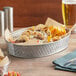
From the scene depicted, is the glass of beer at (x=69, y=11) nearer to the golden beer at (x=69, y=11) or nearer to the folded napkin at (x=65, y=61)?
the golden beer at (x=69, y=11)

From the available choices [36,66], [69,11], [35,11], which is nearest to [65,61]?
[36,66]

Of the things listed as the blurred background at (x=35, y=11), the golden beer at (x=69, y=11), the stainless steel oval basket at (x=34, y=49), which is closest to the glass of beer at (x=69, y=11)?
the golden beer at (x=69, y=11)

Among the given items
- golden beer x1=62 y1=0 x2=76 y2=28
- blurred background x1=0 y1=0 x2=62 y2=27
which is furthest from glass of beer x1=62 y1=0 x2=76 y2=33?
blurred background x1=0 y1=0 x2=62 y2=27

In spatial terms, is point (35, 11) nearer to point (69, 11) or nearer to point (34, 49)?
point (69, 11)

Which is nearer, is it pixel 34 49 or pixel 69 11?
pixel 34 49

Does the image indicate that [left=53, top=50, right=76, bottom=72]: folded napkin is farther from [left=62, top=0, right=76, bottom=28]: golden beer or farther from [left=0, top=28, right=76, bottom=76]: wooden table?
[left=62, top=0, right=76, bottom=28]: golden beer

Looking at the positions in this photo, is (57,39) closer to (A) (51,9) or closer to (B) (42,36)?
(B) (42,36)
